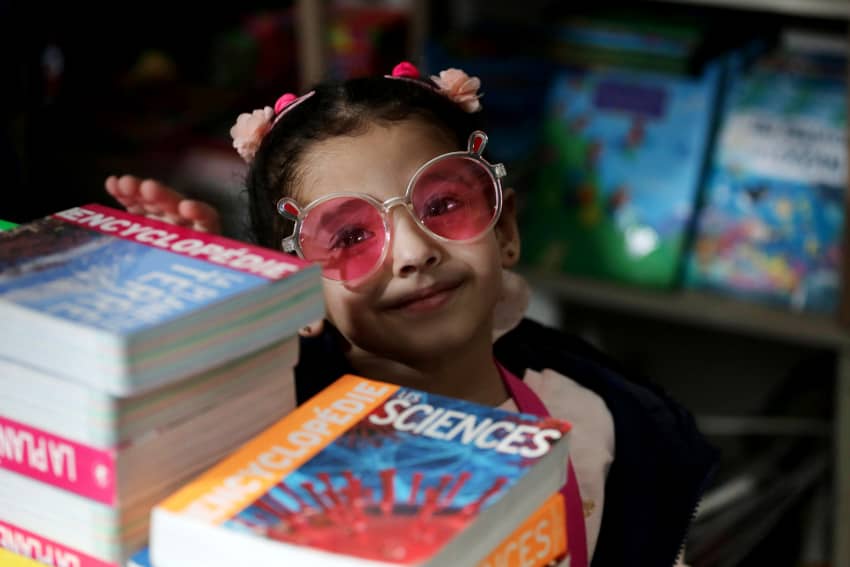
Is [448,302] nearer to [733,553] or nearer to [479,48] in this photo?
[733,553]

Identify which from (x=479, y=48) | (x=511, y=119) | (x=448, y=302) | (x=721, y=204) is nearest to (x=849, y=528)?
(x=721, y=204)

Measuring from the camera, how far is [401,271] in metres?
0.92

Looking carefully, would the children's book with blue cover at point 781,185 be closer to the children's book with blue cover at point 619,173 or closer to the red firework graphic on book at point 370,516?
the children's book with blue cover at point 619,173

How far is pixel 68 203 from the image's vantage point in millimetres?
936

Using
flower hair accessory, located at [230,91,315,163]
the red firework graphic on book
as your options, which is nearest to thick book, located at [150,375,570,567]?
the red firework graphic on book

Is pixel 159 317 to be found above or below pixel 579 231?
above

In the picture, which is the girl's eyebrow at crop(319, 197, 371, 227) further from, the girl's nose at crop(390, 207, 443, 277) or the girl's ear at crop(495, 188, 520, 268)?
the girl's ear at crop(495, 188, 520, 268)

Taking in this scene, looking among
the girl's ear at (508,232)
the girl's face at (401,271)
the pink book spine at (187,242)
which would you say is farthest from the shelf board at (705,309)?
the pink book spine at (187,242)

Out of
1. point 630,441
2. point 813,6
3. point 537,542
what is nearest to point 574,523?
point 630,441

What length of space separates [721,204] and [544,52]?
0.46 metres

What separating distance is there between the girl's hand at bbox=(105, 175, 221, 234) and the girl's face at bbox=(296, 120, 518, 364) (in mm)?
187

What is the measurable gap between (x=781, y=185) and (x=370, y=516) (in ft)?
5.38

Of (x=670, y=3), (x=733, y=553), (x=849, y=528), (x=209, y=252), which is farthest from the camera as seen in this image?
(x=670, y=3)

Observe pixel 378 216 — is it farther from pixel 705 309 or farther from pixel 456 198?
pixel 705 309
